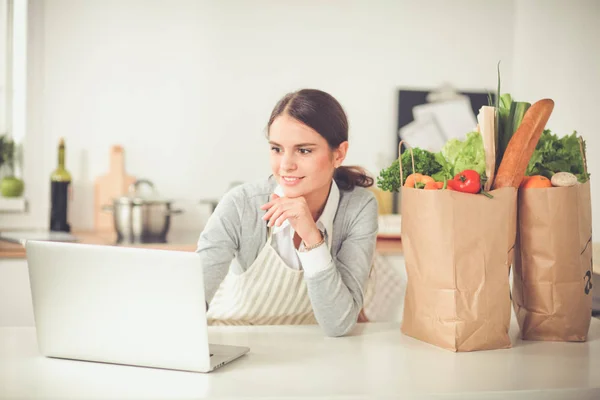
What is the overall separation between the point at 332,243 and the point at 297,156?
241 millimetres

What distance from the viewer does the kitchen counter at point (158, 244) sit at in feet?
8.97

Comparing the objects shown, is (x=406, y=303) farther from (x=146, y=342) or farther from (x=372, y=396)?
(x=146, y=342)

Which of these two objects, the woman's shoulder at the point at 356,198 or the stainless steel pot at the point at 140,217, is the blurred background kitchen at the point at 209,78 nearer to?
the stainless steel pot at the point at 140,217

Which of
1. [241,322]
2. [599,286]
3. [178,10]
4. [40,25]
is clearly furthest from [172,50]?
[599,286]

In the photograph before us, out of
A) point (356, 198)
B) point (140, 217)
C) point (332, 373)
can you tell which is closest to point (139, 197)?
point (140, 217)

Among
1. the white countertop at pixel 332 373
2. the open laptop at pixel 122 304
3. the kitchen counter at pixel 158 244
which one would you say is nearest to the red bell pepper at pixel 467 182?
the white countertop at pixel 332 373

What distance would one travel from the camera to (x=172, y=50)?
3277mm

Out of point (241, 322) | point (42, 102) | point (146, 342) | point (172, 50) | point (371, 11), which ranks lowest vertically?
point (241, 322)

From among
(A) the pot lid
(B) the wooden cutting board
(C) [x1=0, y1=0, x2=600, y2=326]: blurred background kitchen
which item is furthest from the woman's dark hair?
(B) the wooden cutting board

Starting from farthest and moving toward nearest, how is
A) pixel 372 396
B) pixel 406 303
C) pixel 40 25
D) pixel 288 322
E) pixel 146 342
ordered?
pixel 40 25
pixel 288 322
pixel 406 303
pixel 146 342
pixel 372 396

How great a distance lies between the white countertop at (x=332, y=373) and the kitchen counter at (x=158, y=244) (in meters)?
1.32

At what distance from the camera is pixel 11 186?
317cm

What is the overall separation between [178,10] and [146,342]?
2.32 metres

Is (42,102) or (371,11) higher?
(371,11)
